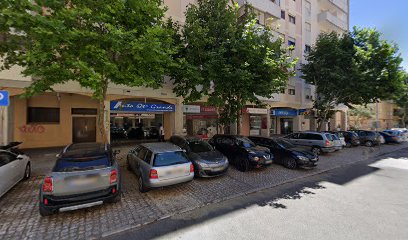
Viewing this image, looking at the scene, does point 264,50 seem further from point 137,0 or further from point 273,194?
point 273,194

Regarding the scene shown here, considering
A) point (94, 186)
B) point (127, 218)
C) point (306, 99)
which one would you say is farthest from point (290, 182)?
point (306, 99)

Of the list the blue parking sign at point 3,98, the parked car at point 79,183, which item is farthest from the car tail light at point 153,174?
the blue parking sign at point 3,98

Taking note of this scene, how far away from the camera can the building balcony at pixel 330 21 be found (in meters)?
24.6

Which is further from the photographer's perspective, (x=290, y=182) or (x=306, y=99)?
(x=306, y=99)

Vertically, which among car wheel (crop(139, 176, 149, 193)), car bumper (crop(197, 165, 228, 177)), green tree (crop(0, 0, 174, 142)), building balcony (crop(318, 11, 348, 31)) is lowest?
car wheel (crop(139, 176, 149, 193))

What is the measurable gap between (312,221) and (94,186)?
210 inches

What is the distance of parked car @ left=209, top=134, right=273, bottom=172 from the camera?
8586mm

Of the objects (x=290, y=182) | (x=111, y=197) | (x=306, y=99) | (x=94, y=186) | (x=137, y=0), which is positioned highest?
(x=137, y=0)

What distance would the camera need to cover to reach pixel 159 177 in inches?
230

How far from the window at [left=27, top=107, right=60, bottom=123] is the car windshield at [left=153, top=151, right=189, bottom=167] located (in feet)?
36.3

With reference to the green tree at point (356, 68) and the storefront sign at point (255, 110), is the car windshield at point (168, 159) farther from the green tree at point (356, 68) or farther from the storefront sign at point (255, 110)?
the green tree at point (356, 68)

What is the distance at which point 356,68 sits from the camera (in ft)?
51.7

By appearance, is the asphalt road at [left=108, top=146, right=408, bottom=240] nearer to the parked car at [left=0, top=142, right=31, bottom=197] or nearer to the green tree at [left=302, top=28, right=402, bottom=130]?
the parked car at [left=0, top=142, right=31, bottom=197]

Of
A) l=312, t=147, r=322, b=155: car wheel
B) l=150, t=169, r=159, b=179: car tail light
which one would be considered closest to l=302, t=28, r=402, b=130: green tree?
l=312, t=147, r=322, b=155: car wheel
